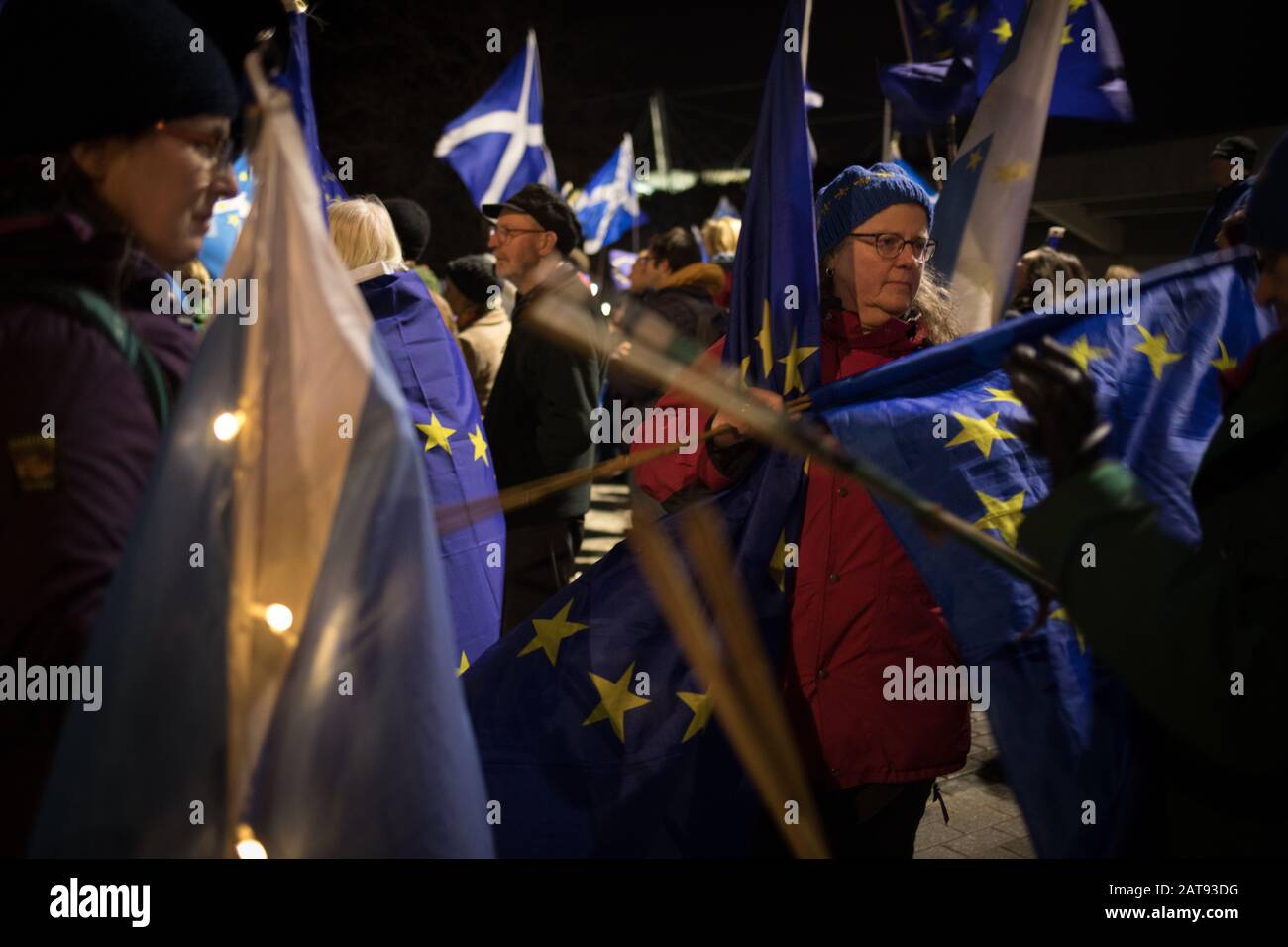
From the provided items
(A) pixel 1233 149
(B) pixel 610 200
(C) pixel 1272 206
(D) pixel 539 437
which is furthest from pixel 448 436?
(B) pixel 610 200

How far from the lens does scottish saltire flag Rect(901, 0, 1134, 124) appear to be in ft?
17.0

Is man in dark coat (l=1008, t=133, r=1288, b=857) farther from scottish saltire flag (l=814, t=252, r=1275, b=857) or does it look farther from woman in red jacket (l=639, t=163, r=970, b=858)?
woman in red jacket (l=639, t=163, r=970, b=858)

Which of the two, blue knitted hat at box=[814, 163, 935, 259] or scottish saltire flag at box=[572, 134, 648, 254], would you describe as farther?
scottish saltire flag at box=[572, 134, 648, 254]

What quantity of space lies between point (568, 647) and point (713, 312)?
14.4ft

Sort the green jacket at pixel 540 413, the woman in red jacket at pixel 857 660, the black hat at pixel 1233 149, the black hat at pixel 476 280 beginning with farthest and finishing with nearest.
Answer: the black hat at pixel 476 280 → the black hat at pixel 1233 149 → the green jacket at pixel 540 413 → the woman in red jacket at pixel 857 660

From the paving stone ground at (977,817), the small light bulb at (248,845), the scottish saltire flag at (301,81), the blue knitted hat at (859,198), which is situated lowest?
the paving stone ground at (977,817)

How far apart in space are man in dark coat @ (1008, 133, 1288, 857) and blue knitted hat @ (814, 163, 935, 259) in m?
1.34

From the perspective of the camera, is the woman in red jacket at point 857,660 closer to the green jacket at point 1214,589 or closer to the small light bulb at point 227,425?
the green jacket at point 1214,589

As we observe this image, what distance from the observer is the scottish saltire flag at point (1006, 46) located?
204 inches

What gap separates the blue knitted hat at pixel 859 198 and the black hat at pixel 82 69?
6.62ft

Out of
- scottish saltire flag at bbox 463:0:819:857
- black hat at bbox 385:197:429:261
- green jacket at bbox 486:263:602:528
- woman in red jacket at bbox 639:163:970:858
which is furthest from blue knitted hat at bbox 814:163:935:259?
black hat at bbox 385:197:429:261

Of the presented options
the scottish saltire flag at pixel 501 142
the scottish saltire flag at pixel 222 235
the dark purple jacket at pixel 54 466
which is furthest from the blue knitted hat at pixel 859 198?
the scottish saltire flag at pixel 501 142

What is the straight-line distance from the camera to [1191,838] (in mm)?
2127
